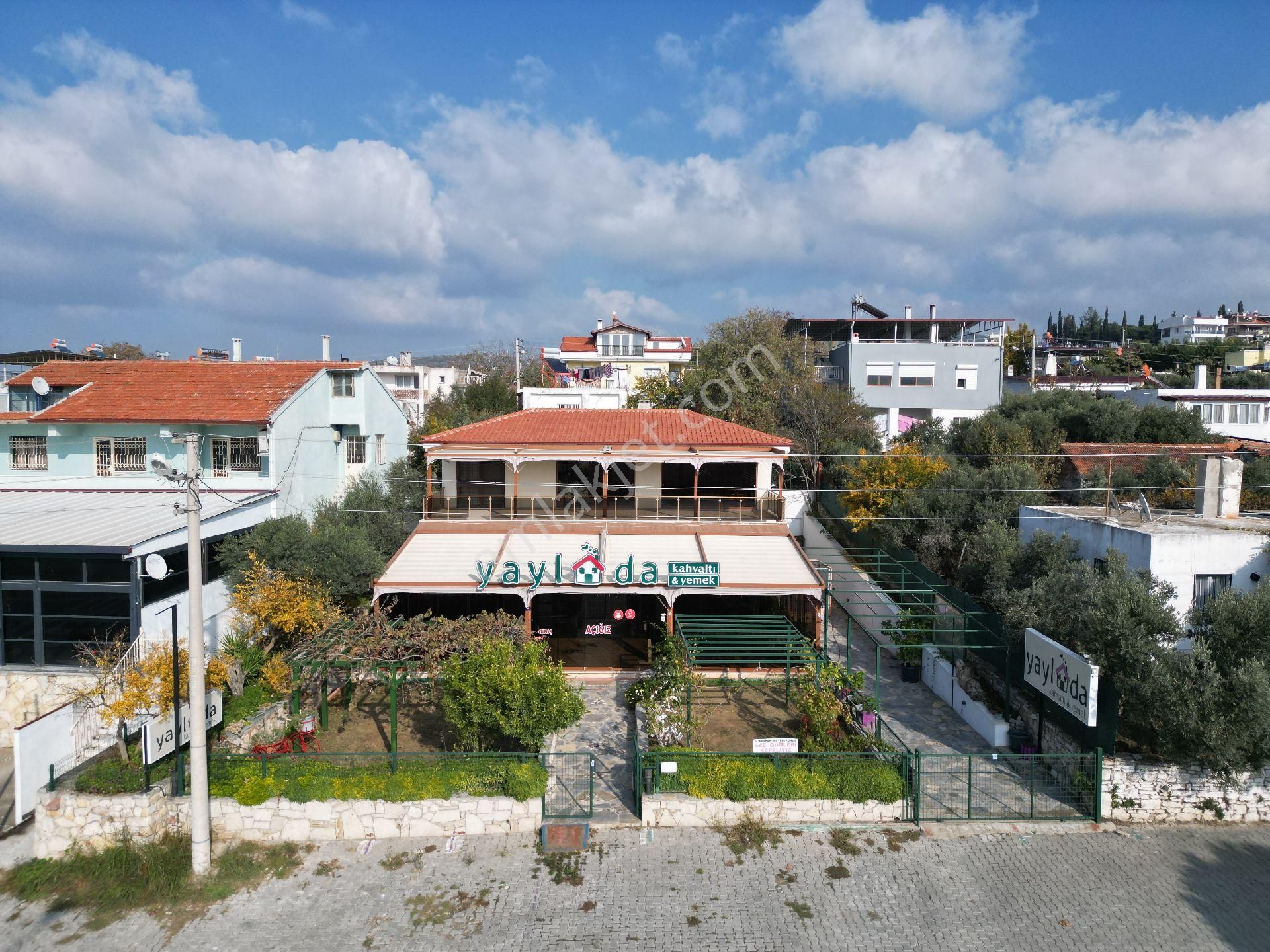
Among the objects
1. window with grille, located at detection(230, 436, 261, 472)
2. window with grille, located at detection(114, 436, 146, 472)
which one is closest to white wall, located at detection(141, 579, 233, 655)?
window with grille, located at detection(230, 436, 261, 472)

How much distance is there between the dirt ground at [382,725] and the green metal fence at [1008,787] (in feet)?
31.9

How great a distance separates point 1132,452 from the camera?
2825cm

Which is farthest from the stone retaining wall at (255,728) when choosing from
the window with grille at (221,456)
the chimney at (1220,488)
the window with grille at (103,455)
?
the chimney at (1220,488)

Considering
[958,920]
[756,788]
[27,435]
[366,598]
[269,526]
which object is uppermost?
[27,435]

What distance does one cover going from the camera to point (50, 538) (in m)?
17.5

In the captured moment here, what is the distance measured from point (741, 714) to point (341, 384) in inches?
766

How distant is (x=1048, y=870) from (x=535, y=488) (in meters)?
17.5

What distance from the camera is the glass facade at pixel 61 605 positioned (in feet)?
57.8

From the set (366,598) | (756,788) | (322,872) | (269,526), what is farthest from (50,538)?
(756,788)

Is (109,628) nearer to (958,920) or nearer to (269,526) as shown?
(269,526)

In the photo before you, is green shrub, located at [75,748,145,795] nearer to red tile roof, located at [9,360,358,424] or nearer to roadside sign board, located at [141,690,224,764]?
roadside sign board, located at [141,690,224,764]

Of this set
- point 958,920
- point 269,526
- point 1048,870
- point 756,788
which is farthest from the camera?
point 269,526

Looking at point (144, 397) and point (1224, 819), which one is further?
point (144, 397)

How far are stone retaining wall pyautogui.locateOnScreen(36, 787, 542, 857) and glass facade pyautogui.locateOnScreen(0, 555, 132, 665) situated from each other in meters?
6.21
